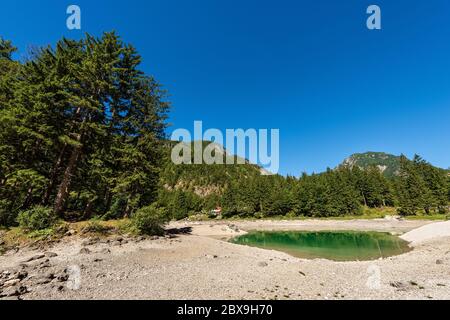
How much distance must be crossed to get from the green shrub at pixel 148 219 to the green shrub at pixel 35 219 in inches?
236

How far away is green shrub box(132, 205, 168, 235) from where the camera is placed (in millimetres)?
18750

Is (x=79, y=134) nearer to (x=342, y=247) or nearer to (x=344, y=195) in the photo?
(x=342, y=247)

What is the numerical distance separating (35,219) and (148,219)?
7695 millimetres

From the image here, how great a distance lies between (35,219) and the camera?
15.3m

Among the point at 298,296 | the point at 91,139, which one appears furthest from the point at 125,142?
the point at 298,296

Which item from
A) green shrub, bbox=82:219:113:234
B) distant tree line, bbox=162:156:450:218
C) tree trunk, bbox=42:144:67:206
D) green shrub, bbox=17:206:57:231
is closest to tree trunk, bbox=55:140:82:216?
tree trunk, bbox=42:144:67:206

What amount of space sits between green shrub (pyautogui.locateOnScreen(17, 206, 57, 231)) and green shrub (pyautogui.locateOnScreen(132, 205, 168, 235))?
19.6ft

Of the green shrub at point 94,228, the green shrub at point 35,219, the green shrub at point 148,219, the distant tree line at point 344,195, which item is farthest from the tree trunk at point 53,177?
the distant tree line at point 344,195

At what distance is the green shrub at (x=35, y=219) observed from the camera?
15172 mm

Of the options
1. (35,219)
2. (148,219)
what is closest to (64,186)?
(35,219)

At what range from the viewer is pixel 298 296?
786cm

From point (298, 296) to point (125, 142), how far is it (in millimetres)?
21066
